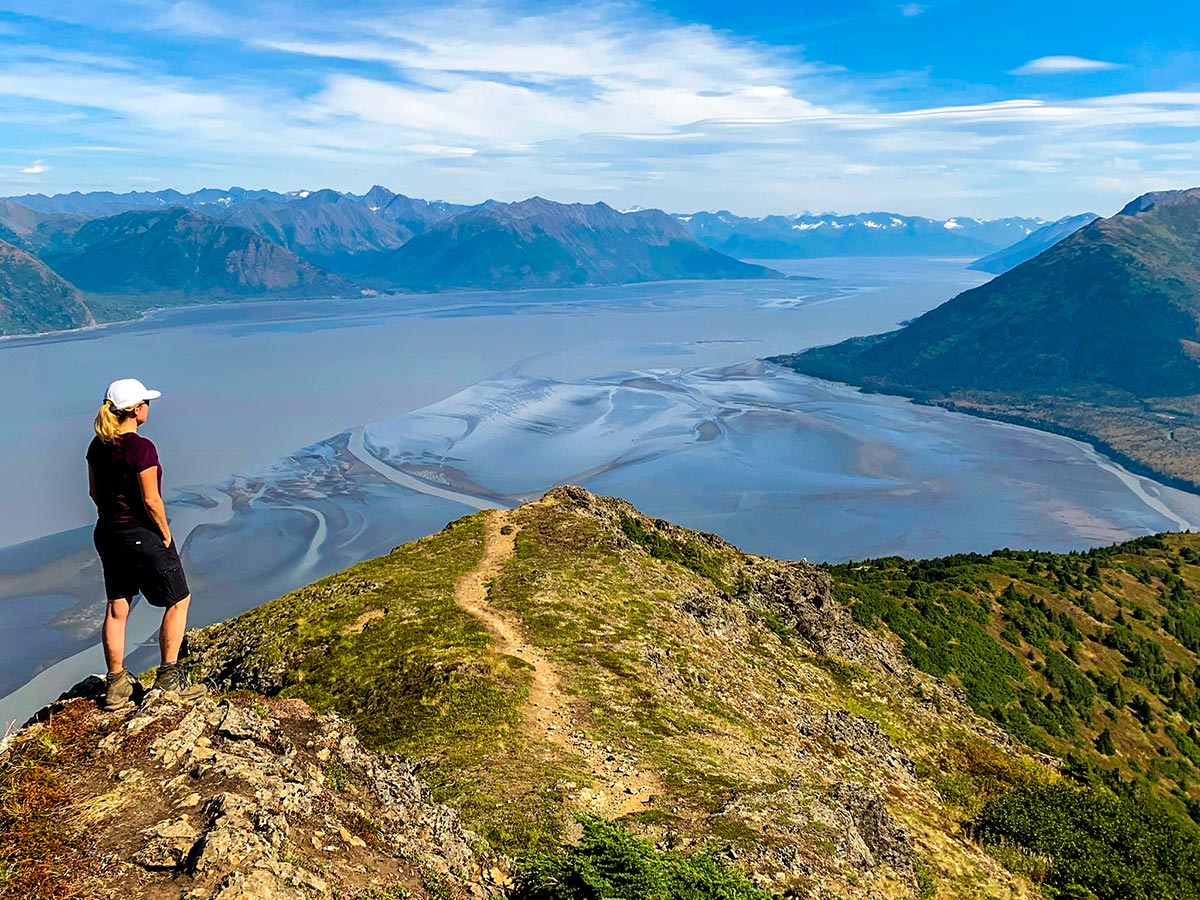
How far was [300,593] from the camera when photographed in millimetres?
41188

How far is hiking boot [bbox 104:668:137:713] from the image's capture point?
46.2 ft

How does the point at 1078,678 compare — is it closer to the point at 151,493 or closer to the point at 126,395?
the point at 151,493

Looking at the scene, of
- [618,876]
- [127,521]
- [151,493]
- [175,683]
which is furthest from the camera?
[175,683]

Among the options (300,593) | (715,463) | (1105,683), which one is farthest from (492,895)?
(715,463)

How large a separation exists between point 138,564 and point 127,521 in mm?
783

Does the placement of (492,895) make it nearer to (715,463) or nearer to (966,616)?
(966,616)

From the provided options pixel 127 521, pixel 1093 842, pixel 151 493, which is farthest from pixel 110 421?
pixel 1093 842

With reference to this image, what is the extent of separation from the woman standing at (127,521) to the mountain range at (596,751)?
2085mm

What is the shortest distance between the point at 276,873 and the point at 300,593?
104 feet

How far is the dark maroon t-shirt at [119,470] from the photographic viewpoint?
43.1ft

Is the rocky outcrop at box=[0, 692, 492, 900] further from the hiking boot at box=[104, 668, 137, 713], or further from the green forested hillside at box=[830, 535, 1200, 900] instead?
the green forested hillside at box=[830, 535, 1200, 900]

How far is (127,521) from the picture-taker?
1346 centimetres

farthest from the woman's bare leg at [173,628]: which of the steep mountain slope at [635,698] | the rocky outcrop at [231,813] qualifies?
the steep mountain slope at [635,698]

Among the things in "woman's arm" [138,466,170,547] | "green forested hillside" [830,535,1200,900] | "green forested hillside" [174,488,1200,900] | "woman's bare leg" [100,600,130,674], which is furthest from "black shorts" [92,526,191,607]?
"green forested hillside" [830,535,1200,900]
